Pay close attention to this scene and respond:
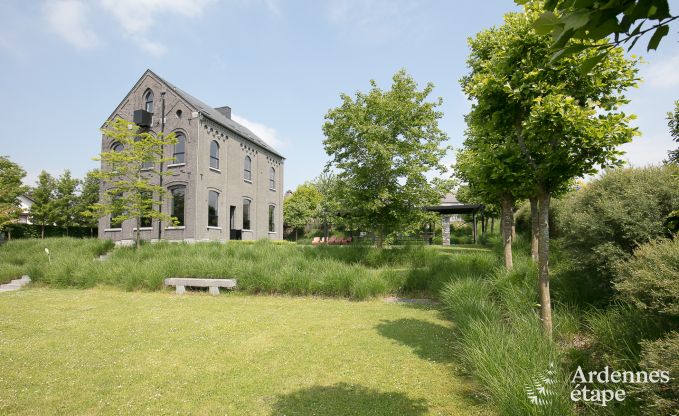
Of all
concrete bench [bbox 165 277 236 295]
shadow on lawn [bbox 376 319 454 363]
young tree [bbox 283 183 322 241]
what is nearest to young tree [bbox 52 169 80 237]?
young tree [bbox 283 183 322 241]

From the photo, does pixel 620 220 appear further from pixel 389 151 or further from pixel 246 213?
pixel 246 213

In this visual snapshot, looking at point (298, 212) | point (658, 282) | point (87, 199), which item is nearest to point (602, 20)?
point (658, 282)

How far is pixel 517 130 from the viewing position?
4961mm

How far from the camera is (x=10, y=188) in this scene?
24703 mm

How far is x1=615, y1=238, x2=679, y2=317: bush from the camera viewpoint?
302 centimetres

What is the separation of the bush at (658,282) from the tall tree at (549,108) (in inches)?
42.4

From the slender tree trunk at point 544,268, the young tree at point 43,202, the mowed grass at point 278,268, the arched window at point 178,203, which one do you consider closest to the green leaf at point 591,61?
the slender tree trunk at point 544,268

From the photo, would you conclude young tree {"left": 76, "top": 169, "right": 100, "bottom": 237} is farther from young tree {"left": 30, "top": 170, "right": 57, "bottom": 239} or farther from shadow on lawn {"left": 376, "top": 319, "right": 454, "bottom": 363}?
shadow on lawn {"left": 376, "top": 319, "right": 454, "bottom": 363}

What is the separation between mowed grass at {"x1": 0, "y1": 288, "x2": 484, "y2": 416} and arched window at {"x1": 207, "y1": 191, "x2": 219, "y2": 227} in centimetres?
1321

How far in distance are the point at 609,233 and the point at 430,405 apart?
4.53 m

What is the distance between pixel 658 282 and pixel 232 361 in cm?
508

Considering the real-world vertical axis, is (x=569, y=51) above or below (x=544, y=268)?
above

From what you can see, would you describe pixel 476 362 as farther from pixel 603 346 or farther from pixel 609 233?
pixel 609 233

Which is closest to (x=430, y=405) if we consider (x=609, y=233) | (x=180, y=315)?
(x=609, y=233)
